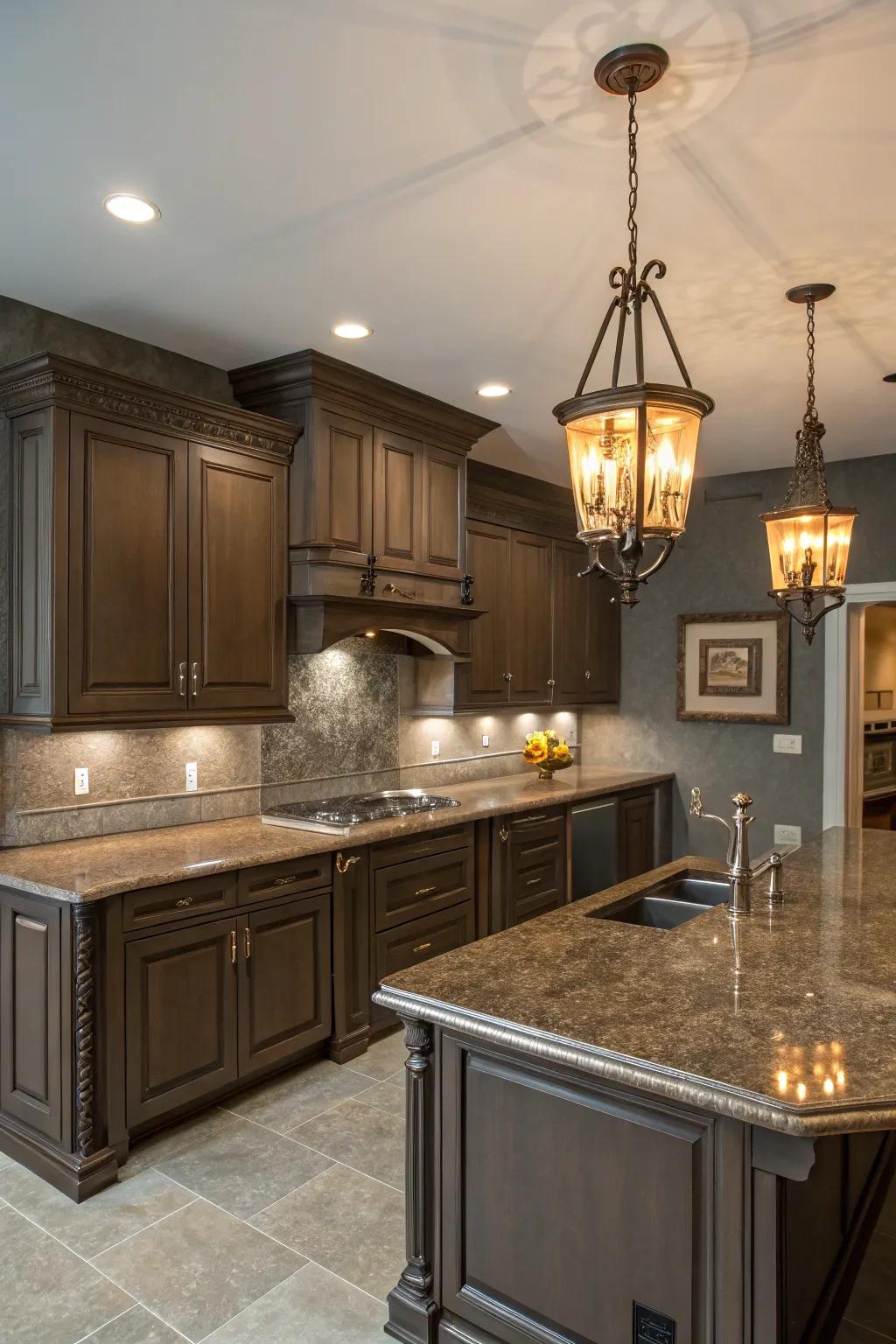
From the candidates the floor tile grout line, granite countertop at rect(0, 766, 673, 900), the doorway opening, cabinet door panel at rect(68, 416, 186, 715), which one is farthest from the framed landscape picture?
the floor tile grout line

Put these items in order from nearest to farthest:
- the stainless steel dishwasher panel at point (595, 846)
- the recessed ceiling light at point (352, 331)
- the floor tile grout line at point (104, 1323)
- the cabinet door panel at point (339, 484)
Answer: the floor tile grout line at point (104, 1323) → the recessed ceiling light at point (352, 331) → the cabinet door panel at point (339, 484) → the stainless steel dishwasher panel at point (595, 846)

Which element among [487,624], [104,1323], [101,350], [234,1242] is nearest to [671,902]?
[234,1242]

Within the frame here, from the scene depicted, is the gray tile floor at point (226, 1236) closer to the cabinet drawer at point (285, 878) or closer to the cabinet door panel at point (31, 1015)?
the cabinet door panel at point (31, 1015)

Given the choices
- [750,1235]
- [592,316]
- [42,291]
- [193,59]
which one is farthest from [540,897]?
[193,59]

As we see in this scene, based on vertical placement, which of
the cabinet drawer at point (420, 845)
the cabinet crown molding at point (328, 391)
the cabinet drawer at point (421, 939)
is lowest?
the cabinet drawer at point (421, 939)

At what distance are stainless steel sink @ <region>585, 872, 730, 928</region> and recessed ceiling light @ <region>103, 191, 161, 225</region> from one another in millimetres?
2307

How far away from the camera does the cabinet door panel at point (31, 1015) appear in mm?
2688

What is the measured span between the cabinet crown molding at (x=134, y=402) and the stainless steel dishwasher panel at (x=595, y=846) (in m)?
2.72

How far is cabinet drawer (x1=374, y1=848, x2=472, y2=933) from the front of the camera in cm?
372

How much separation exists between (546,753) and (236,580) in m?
2.52

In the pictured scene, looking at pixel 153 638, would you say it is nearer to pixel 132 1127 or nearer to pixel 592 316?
pixel 132 1127

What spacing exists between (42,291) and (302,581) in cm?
137

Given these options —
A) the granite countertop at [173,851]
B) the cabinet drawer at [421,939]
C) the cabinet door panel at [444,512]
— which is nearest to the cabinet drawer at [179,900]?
the granite countertop at [173,851]

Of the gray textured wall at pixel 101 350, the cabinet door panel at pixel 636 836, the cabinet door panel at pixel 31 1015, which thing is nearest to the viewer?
the cabinet door panel at pixel 31 1015
